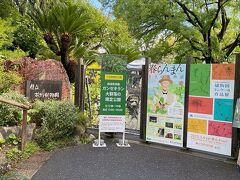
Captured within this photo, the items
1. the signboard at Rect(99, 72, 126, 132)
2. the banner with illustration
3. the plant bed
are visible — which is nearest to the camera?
the plant bed

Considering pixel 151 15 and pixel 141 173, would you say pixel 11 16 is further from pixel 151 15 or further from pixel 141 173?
pixel 141 173

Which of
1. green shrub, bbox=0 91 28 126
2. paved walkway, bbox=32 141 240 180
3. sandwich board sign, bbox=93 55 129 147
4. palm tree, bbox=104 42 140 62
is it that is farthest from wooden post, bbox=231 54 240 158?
palm tree, bbox=104 42 140 62

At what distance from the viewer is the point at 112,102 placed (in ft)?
27.9

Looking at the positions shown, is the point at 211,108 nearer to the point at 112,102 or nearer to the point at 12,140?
the point at 112,102

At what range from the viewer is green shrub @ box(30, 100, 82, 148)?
8048mm

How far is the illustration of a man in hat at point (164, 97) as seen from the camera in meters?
8.12

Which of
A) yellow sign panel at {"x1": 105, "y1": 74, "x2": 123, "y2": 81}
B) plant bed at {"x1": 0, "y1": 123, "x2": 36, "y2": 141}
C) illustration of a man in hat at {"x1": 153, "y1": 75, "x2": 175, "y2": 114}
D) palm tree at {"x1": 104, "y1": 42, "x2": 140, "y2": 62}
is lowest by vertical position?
plant bed at {"x1": 0, "y1": 123, "x2": 36, "y2": 141}

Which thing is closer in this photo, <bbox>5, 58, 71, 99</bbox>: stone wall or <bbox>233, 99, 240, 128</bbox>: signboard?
<bbox>233, 99, 240, 128</bbox>: signboard

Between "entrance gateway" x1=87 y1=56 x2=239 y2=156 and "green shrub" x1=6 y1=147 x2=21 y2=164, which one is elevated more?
"entrance gateway" x1=87 y1=56 x2=239 y2=156

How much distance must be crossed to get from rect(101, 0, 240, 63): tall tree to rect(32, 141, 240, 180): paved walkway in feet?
38.1

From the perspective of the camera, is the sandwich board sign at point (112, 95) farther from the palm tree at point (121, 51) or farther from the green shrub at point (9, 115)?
the palm tree at point (121, 51)

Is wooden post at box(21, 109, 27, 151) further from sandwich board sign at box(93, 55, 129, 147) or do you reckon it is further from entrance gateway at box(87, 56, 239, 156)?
entrance gateway at box(87, 56, 239, 156)

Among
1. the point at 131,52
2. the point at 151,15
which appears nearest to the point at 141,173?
the point at 131,52

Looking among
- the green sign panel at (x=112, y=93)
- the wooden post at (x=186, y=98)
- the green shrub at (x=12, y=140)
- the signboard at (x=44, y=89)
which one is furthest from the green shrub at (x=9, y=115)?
the wooden post at (x=186, y=98)
